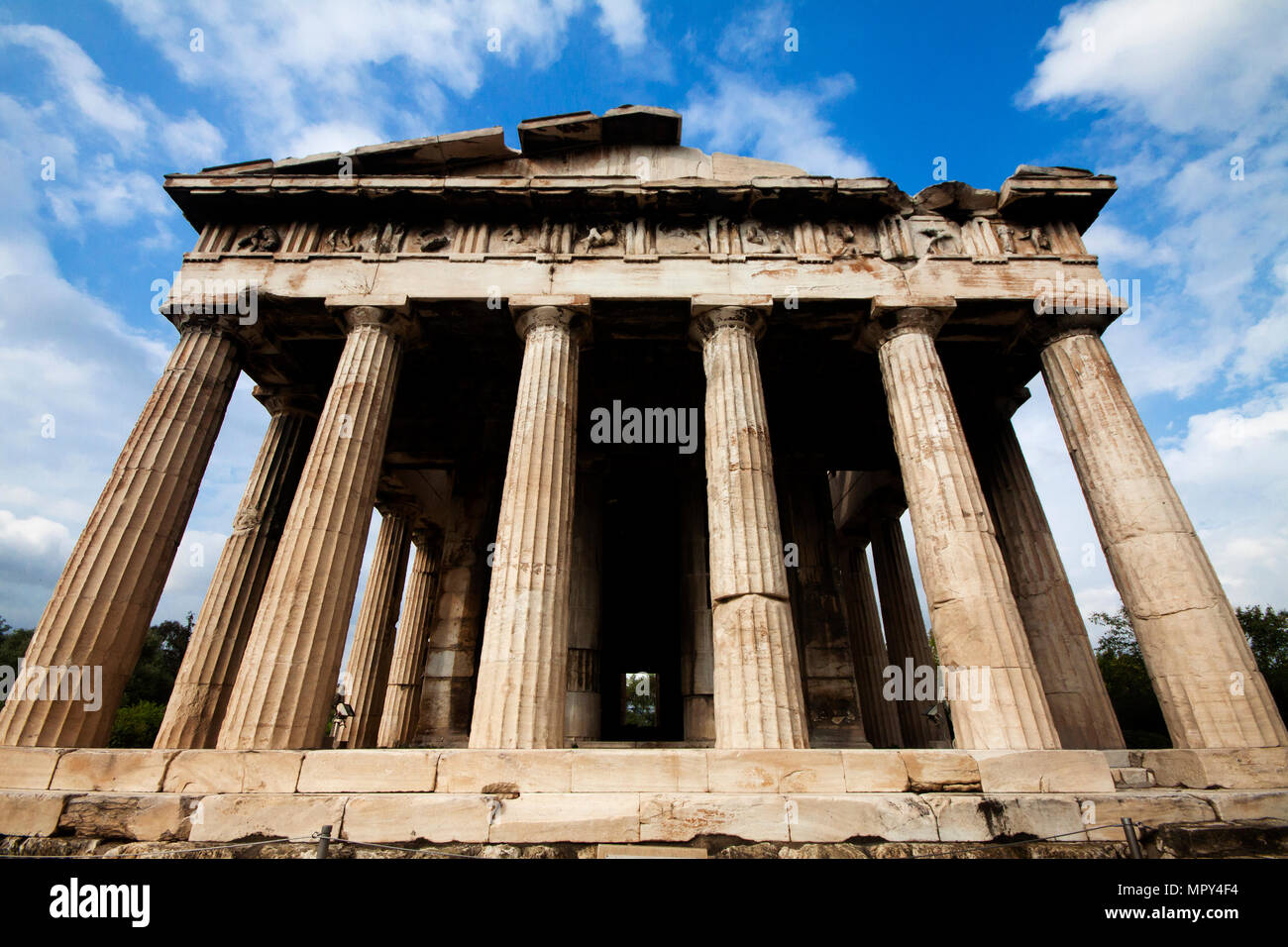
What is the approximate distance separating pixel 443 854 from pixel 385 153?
41.9ft

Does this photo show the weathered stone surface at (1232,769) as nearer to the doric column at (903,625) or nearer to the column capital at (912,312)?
the doric column at (903,625)

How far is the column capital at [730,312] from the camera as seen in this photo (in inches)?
452

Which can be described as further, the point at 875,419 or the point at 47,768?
the point at 875,419

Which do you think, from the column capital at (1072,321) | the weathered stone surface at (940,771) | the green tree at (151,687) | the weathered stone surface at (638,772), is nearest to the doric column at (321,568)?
the weathered stone surface at (638,772)

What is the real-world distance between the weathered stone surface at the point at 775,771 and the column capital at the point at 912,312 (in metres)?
7.90

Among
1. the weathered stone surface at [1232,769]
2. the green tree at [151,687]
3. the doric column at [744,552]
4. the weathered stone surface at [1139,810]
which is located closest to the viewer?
the weathered stone surface at [1139,810]

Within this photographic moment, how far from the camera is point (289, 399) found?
13625 millimetres

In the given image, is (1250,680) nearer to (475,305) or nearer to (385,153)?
(475,305)

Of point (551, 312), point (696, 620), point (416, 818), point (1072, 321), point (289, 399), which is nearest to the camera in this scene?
point (416, 818)

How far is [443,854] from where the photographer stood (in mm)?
6457

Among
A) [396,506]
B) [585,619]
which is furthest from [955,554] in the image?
[396,506]

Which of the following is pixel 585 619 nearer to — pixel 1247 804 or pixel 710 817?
pixel 710 817

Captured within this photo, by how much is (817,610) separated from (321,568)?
10.6m
